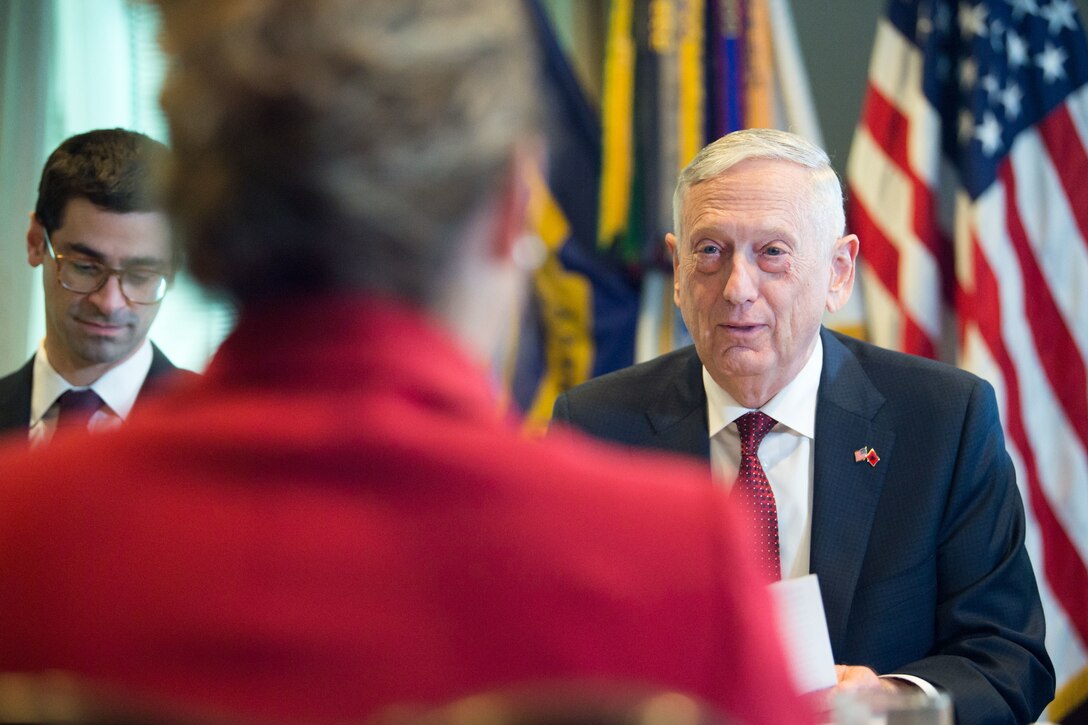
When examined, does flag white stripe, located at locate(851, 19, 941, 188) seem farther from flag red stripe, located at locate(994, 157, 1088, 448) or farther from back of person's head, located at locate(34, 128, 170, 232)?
back of person's head, located at locate(34, 128, 170, 232)

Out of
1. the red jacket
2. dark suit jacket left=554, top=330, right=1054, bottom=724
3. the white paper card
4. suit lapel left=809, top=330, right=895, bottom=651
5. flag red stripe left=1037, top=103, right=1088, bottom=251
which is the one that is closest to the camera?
the red jacket

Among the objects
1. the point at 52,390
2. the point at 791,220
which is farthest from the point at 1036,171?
the point at 52,390

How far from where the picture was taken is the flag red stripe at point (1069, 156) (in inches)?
138

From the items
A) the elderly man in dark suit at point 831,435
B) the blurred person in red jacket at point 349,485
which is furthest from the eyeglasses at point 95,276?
the blurred person in red jacket at point 349,485

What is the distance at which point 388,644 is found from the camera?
2.40 feet

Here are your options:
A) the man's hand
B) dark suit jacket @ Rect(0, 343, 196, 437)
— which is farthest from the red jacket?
dark suit jacket @ Rect(0, 343, 196, 437)

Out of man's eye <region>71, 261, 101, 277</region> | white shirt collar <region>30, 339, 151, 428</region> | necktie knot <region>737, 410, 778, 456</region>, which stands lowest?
necktie knot <region>737, 410, 778, 456</region>

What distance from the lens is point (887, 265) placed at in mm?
3598

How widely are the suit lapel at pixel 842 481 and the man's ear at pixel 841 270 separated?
0.37 feet

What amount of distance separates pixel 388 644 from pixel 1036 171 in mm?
3257

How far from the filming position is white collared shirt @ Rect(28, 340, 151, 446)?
2609 mm

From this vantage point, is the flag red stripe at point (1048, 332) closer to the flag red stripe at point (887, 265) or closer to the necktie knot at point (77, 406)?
the flag red stripe at point (887, 265)

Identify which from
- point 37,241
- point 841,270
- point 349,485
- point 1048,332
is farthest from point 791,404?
point 349,485

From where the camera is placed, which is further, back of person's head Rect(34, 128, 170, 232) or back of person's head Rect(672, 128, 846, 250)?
back of person's head Rect(34, 128, 170, 232)
